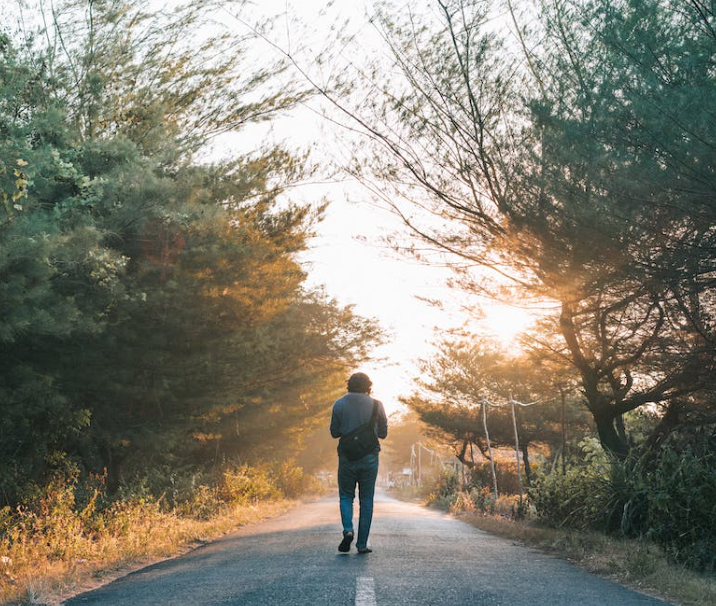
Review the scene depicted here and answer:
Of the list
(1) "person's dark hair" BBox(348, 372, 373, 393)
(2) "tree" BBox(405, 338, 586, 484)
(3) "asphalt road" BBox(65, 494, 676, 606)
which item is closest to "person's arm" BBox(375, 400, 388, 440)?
(1) "person's dark hair" BBox(348, 372, 373, 393)

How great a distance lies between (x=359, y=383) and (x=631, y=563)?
11.1 feet

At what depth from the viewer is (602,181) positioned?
714 centimetres

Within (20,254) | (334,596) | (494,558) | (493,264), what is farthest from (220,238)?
(334,596)

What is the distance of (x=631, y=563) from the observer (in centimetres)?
734

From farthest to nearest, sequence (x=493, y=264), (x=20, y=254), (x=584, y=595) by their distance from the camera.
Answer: (x=493, y=264) → (x=20, y=254) → (x=584, y=595)

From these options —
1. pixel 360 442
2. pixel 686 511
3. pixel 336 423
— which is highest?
pixel 336 423

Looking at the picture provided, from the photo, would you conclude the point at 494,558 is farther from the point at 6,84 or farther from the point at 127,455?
the point at 127,455

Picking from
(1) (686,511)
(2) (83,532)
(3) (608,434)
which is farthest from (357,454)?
(3) (608,434)

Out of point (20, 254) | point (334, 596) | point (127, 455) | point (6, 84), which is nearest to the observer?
point (334, 596)

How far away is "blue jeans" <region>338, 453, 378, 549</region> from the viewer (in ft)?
26.6

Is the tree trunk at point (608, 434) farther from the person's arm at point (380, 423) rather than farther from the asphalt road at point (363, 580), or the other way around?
the person's arm at point (380, 423)

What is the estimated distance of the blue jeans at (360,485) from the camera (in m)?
8.09

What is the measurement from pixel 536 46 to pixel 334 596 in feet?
21.2

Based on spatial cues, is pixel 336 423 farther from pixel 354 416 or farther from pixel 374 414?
pixel 374 414
